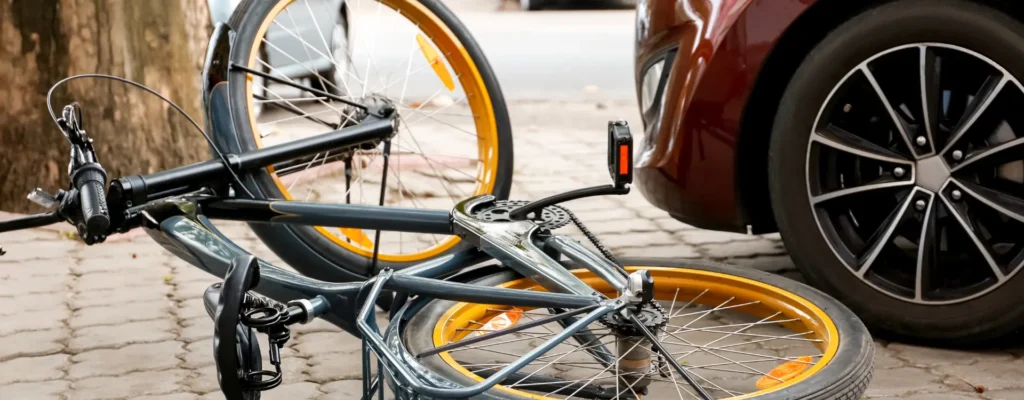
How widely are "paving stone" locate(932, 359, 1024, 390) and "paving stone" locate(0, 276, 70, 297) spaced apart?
284 centimetres

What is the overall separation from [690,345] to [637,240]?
73.9 inches

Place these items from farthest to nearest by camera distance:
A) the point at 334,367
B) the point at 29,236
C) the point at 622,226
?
the point at 622,226 < the point at 29,236 < the point at 334,367

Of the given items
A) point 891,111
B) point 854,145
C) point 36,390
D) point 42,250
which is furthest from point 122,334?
point 891,111

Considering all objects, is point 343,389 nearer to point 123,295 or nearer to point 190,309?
point 190,309

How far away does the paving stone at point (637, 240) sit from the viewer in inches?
166

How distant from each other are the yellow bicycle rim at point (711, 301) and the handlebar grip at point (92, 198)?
2.67ft

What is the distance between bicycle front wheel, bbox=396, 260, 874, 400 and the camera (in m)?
2.06

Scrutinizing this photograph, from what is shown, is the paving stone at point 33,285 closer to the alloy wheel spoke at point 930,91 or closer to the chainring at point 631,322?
the chainring at point 631,322

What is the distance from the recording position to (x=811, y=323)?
7.73 feet

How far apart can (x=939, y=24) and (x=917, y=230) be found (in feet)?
1.83

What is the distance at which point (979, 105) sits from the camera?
273 cm

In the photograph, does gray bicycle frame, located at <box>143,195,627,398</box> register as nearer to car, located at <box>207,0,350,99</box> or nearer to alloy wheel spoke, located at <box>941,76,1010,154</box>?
A: alloy wheel spoke, located at <box>941,76,1010,154</box>

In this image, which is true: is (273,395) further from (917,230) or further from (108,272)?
(917,230)

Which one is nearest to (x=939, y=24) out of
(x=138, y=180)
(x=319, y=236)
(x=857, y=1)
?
(x=857, y=1)
